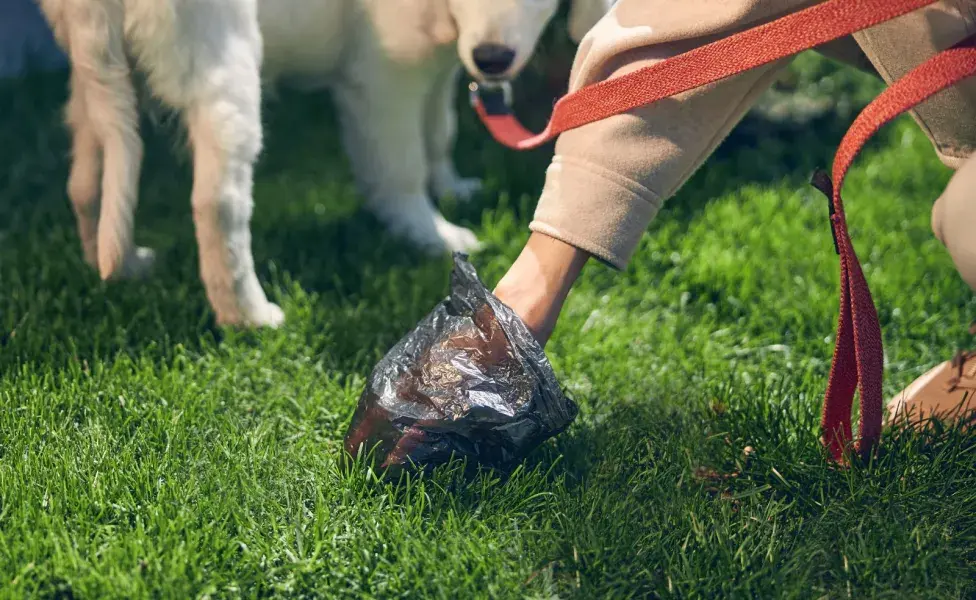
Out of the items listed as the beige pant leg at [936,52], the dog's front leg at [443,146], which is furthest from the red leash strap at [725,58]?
the dog's front leg at [443,146]

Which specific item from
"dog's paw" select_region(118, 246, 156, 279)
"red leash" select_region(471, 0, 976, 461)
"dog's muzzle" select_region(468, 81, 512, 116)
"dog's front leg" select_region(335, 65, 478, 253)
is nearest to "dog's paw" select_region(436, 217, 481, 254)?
"dog's front leg" select_region(335, 65, 478, 253)

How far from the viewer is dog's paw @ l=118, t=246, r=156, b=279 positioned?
2.36m

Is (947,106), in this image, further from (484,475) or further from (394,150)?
(394,150)

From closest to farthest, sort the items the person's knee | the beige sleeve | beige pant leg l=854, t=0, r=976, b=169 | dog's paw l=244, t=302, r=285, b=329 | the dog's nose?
the person's knee < beige pant leg l=854, t=0, r=976, b=169 < the beige sleeve < dog's paw l=244, t=302, r=285, b=329 < the dog's nose

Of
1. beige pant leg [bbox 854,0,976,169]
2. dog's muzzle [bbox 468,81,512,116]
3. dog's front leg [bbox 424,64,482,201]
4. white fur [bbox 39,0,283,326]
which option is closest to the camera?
beige pant leg [bbox 854,0,976,169]

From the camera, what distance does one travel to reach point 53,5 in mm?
2037

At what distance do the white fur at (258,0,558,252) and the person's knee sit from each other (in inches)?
48.5

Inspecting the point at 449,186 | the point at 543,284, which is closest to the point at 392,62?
the point at 449,186

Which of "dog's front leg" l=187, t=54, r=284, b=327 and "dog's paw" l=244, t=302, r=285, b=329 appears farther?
"dog's paw" l=244, t=302, r=285, b=329

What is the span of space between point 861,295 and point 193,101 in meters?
1.41

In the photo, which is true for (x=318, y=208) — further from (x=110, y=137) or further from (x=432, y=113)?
(x=110, y=137)

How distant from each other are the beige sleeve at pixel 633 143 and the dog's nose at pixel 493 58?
2.39ft

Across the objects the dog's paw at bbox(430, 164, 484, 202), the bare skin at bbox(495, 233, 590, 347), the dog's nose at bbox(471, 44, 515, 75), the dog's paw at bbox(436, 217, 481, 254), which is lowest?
the dog's paw at bbox(430, 164, 484, 202)

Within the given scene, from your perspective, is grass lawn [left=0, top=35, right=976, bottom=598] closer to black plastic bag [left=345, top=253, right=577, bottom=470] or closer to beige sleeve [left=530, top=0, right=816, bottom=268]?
black plastic bag [left=345, top=253, right=577, bottom=470]
